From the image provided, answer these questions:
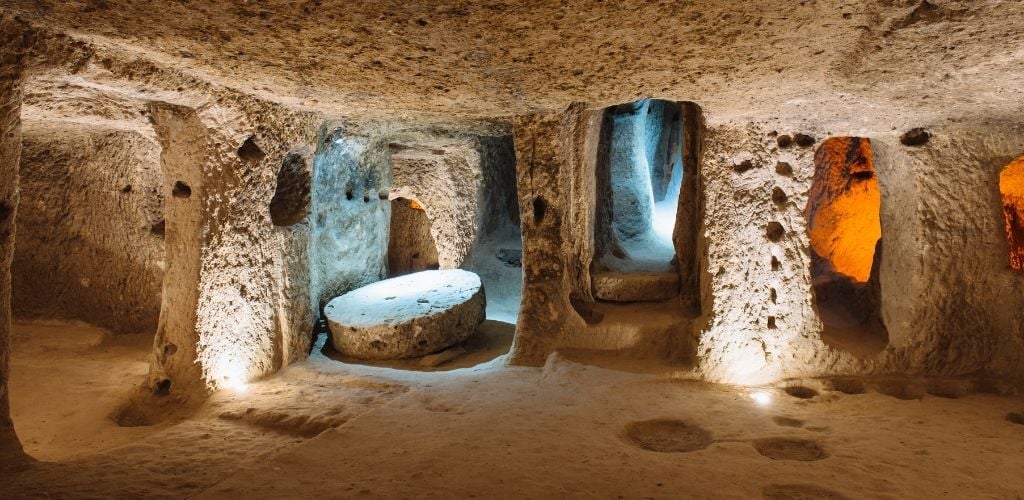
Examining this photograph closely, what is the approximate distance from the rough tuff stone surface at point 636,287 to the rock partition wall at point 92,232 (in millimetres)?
4024

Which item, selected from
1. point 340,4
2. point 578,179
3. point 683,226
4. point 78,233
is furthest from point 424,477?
point 78,233

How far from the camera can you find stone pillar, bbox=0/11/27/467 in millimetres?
2555

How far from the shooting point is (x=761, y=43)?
2.81 meters

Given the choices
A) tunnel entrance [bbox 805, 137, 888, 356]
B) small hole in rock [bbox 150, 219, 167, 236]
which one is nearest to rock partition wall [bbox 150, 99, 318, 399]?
small hole in rock [bbox 150, 219, 167, 236]

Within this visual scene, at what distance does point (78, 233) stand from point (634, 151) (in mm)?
5561

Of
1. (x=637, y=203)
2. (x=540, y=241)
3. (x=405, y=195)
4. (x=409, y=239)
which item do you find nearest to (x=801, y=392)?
(x=540, y=241)

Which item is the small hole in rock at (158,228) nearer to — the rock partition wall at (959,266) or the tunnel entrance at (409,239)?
the tunnel entrance at (409,239)

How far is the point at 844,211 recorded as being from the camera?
683 cm

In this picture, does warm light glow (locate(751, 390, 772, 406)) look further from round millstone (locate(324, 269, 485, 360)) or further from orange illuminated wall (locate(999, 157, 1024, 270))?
orange illuminated wall (locate(999, 157, 1024, 270))

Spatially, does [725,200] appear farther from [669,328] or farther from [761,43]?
[761,43]

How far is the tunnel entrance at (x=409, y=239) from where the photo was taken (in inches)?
324

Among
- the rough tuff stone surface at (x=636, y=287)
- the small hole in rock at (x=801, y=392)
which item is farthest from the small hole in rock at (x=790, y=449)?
the rough tuff stone surface at (x=636, y=287)

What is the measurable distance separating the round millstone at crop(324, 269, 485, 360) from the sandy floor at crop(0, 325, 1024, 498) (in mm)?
374

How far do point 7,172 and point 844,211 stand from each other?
714 cm
